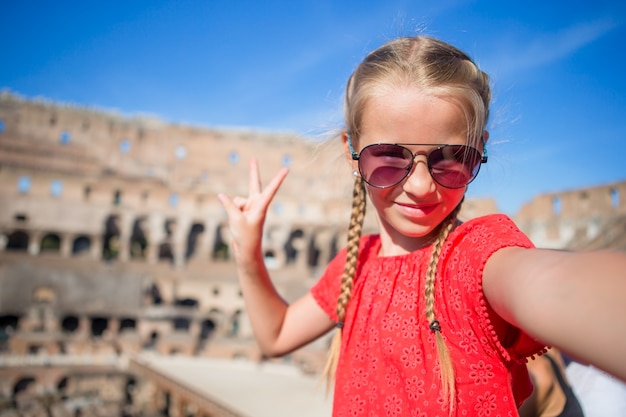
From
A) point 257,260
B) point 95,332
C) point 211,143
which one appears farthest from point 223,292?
point 257,260

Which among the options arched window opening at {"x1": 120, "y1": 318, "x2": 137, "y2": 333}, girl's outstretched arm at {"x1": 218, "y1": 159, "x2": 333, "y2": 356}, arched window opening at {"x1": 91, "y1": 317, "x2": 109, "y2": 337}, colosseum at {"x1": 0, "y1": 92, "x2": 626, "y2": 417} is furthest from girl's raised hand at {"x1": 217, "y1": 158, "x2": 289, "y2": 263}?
arched window opening at {"x1": 91, "y1": 317, "x2": 109, "y2": 337}

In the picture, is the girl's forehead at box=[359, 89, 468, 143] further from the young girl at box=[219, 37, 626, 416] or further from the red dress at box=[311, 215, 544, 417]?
the red dress at box=[311, 215, 544, 417]

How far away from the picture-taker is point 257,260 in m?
1.78

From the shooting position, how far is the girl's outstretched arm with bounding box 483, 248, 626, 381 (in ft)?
2.23

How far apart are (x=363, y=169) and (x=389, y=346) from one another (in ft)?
1.73

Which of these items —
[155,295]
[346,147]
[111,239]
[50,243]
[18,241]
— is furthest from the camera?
[111,239]

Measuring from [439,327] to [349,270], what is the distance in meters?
0.50

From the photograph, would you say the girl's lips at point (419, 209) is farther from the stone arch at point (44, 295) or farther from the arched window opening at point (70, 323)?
the arched window opening at point (70, 323)

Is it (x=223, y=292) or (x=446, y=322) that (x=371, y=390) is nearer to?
(x=446, y=322)

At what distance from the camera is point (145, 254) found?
29.1m

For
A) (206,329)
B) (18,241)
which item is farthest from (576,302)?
(18,241)

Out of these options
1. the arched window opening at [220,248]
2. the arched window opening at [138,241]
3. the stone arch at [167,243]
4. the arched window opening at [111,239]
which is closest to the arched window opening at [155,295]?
the stone arch at [167,243]

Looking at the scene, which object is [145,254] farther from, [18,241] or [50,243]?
[18,241]

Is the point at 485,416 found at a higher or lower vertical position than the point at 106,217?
lower
